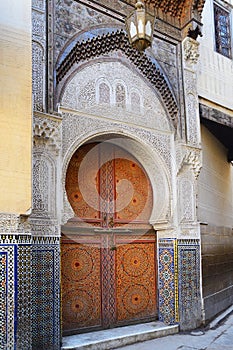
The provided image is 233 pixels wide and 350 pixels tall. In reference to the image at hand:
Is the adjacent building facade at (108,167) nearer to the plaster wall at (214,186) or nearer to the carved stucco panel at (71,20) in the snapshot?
the carved stucco panel at (71,20)

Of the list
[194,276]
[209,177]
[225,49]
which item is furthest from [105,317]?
[225,49]

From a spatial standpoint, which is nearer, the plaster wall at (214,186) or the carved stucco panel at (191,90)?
the carved stucco panel at (191,90)

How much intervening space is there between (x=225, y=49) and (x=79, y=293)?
16.1 feet

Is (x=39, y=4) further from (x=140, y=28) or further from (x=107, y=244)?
(x=107, y=244)

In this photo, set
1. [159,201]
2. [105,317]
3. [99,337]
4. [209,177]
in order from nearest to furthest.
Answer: [99,337]
[105,317]
[159,201]
[209,177]

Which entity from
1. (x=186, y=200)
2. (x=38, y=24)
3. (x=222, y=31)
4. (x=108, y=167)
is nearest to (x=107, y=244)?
(x=108, y=167)

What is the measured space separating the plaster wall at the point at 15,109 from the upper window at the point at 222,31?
14.4ft

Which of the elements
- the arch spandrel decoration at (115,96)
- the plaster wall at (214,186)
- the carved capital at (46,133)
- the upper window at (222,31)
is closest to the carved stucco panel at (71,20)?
the arch spandrel decoration at (115,96)

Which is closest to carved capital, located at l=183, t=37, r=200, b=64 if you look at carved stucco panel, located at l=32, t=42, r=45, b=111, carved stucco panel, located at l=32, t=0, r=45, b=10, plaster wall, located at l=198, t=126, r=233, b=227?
plaster wall, located at l=198, t=126, r=233, b=227

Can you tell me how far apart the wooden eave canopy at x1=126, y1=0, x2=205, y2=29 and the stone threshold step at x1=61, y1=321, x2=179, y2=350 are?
4034 mm

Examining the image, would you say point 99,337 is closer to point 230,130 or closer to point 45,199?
point 45,199

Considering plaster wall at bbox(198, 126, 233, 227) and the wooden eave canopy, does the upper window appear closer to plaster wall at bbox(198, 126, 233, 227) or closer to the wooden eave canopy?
the wooden eave canopy

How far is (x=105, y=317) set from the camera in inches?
191

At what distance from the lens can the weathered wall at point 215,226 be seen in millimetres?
→ 6018
